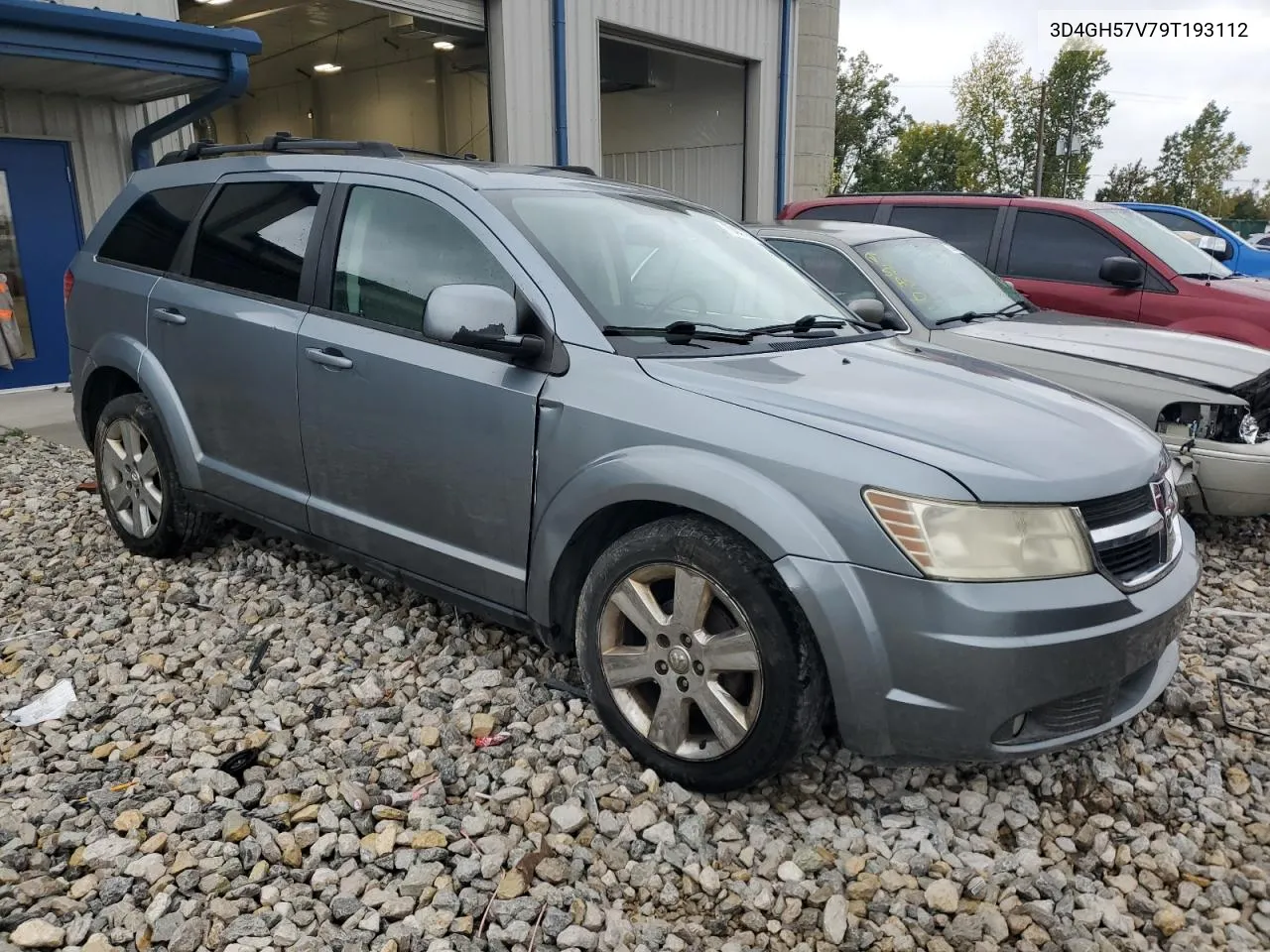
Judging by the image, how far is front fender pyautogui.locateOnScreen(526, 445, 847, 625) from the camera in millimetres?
2527

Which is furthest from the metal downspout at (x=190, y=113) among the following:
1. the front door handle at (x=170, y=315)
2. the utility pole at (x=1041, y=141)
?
the utility pole at (x=1041, y=141)

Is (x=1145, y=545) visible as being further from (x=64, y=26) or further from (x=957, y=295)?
(x=64, y=26)

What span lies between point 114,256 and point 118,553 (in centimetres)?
142

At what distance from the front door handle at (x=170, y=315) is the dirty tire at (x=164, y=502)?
40cm

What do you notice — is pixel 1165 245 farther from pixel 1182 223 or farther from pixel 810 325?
pixel 1182 223

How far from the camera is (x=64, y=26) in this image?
669cm

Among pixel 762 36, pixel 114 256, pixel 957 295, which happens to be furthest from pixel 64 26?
pixel 762 36

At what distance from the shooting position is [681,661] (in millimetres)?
2766

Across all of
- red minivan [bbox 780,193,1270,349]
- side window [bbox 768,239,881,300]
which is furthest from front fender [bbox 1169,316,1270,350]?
side window [bbox 768,239,881,300]

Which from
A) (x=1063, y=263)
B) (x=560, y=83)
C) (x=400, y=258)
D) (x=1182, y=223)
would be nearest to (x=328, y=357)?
(x=400, y=258)

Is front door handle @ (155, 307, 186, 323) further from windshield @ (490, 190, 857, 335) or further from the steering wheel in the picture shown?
the steering wheel

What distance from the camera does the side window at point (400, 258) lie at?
10.9 feet

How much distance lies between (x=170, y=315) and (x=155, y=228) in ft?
1.75

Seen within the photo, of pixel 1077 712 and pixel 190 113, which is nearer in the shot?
pixel 1077 712
